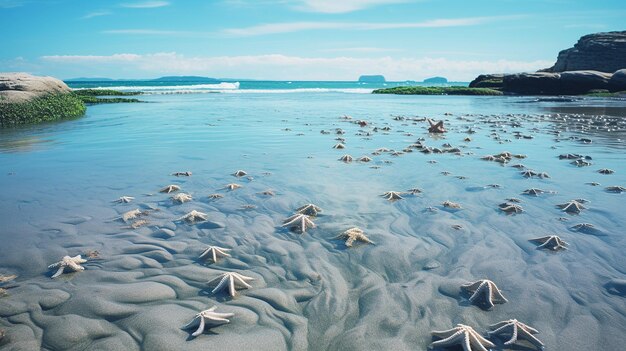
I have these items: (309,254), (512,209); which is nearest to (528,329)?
(309,254)

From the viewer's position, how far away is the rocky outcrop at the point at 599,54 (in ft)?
252

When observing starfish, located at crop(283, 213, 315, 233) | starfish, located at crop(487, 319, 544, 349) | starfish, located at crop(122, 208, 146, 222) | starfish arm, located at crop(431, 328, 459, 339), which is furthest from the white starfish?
starfish, located at crop(487, 319, 544, 349)

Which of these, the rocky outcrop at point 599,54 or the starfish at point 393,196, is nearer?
the starfish at point 393,196

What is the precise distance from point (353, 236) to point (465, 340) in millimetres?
2957

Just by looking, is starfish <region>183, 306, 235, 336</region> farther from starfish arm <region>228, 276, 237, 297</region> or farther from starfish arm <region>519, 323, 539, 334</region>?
starfish arm <region>519, 323, 539, 334</region>

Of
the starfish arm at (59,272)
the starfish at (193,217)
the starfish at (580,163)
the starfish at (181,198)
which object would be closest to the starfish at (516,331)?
the starfish at (193,217)

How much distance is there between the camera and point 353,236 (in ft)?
22.2

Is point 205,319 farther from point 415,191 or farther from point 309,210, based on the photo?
point 415,191

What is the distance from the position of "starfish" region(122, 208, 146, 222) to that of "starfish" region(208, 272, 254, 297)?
3375mm

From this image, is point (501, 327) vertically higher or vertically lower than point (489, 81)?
lower

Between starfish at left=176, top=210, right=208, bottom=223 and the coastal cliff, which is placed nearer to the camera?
starfish at left=176, top=210, right=208, bottom=223

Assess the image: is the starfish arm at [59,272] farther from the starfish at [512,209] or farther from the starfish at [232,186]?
the starfish at [512,209]

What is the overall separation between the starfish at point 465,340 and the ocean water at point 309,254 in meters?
0.27

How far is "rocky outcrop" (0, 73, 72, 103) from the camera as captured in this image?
25.9 meters
